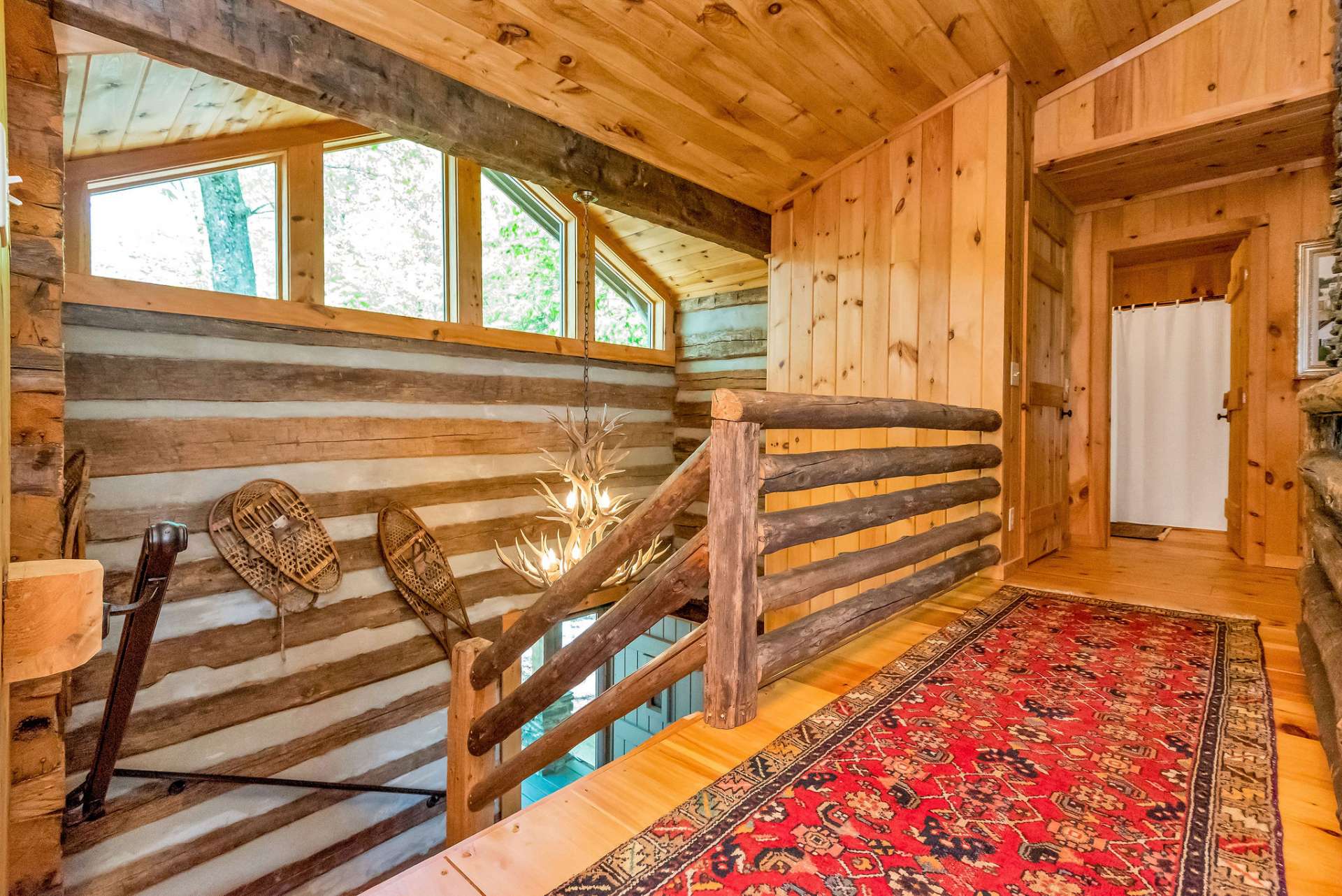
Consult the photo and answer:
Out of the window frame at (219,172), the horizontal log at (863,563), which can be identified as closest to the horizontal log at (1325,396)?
the horizontal log at (863,563)

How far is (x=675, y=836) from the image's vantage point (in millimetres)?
1188

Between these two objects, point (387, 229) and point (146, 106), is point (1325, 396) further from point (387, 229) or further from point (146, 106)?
point (146, 106)

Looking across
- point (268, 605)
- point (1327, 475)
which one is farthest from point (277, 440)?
point (1327, 475)

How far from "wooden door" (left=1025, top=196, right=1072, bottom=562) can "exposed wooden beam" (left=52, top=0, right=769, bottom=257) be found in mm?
2136

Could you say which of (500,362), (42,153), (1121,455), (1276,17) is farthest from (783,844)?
(1121,455)

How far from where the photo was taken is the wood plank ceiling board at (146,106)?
2.29 meters

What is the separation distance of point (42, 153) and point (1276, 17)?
4.60 meters

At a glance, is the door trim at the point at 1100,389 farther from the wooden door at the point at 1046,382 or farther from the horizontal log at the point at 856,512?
the horizontal log at the point at 856,512

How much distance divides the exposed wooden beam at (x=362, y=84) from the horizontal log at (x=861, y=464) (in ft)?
5.68

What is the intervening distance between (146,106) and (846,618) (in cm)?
352

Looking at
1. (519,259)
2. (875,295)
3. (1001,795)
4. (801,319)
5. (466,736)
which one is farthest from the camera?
(519,259)

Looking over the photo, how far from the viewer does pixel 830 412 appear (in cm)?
185

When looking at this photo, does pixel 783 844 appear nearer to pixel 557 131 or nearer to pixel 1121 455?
pixel 557 131

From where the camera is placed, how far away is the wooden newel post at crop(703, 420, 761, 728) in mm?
1504
